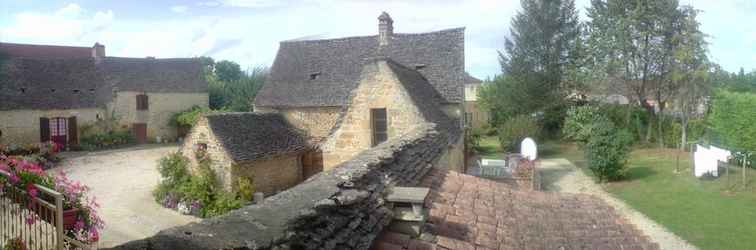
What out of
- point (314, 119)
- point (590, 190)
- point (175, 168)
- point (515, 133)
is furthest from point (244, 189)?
point (515, 133)

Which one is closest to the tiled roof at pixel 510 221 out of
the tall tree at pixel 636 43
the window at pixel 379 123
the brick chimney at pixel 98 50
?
the window at pixel 379 123

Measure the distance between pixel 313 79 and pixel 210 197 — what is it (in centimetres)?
946

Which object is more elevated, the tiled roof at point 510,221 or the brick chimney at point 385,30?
the brick chimney at point 385,30

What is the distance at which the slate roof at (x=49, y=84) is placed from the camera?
31469 mm

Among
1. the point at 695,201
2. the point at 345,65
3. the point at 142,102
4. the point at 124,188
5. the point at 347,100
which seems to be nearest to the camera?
the point at 347,100

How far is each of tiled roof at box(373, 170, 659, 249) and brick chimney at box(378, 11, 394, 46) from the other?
56.8ft

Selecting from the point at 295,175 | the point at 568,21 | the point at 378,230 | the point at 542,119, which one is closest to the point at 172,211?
the point at 295,175

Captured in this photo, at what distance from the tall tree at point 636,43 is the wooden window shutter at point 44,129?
37180mm

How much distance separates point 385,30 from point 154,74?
71.9ft

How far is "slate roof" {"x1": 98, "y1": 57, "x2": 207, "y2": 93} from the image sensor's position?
35.8 m

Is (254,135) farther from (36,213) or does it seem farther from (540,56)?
(540,56)

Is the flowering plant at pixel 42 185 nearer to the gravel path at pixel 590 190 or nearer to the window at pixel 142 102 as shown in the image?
the gravel path at pixel 590 190

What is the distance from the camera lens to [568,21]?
3716cm

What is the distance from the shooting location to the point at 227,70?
6066 centimetres
